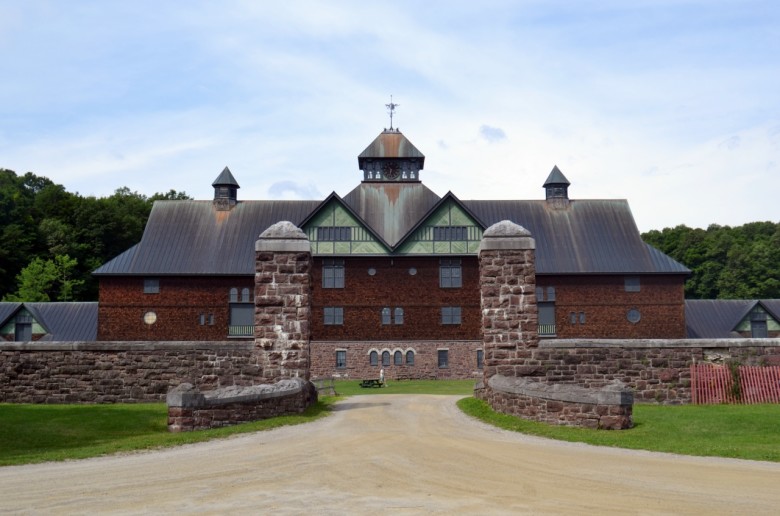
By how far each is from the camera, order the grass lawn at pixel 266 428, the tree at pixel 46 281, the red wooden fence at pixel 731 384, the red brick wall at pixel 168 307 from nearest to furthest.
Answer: the grass lawn at pixel 266 428, the red wooden fence at pixel 731 384, the red brick wall at pixel 168 307, the tree at pixel 46 281

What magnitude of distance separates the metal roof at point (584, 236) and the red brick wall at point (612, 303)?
0.73 meters

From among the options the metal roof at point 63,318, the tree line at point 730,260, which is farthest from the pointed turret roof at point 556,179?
the metal roof at point 63,318

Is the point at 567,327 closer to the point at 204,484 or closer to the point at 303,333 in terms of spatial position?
the point at 303,333

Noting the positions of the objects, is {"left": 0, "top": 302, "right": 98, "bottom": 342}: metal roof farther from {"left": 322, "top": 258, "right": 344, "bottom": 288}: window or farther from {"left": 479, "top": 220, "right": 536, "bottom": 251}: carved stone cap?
{"left": 479, "top": 220, "right": 536, "bottom": 251}: carved stone cap

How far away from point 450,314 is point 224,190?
18.2 m

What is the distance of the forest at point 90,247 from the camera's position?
219 ft

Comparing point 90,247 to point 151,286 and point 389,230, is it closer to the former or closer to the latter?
point 151,286

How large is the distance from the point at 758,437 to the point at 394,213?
3939 cm

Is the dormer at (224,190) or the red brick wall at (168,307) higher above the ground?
the dormer at (224,190)

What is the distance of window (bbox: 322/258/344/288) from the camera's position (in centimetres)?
4850

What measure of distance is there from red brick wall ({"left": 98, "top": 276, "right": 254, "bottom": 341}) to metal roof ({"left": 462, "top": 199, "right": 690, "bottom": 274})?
17.7 m

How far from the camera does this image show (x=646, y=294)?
161ft

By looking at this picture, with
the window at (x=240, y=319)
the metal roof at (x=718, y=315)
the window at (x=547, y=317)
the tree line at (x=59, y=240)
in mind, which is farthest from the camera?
the tree line at (x=59, y=240)

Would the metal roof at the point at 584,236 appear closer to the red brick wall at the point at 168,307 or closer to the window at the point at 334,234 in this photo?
the window at the point at 334,234
